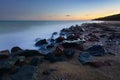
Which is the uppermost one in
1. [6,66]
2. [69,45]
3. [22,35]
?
[6,66]

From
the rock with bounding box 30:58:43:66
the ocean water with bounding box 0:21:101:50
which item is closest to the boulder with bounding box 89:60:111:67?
the rock with bounding box 30:58:43:66

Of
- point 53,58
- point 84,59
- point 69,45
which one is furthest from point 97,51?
point 53,58

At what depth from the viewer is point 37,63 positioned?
5.89m

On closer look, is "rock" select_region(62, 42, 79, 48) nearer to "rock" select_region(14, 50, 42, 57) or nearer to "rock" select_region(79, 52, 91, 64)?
"rock" select_region(14, 50, 42, 57)

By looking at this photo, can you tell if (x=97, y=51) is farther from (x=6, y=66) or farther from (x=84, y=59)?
(x=6, y=66)

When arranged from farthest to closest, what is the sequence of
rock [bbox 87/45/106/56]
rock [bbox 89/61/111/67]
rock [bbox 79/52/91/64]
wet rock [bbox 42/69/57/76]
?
rock [bbox 87/45/106/56], rock [bbox 79/52/91/64], rock [bbox 89/61/111/67], wet rock [bbox 42/69/57/76]

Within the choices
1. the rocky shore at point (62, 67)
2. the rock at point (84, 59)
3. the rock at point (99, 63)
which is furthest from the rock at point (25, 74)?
the rock at point (99, 63)

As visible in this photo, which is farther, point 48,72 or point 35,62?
point 35,62

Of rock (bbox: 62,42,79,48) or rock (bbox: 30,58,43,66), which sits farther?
rock (bbox: 62,42,79,48)

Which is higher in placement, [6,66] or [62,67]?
[6,66]

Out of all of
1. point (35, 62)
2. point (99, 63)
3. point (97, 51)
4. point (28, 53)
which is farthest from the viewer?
point (97, 51)

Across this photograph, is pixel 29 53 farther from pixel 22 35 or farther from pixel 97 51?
pixel 22 35

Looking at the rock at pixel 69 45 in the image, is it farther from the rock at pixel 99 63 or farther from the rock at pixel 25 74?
the rock at pixel 25 74

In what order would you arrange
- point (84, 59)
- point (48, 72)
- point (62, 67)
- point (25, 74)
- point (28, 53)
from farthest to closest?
point (28, 53) → point (84, 59) → point (62, 67) → point (48, 72) → point (25, 74)
